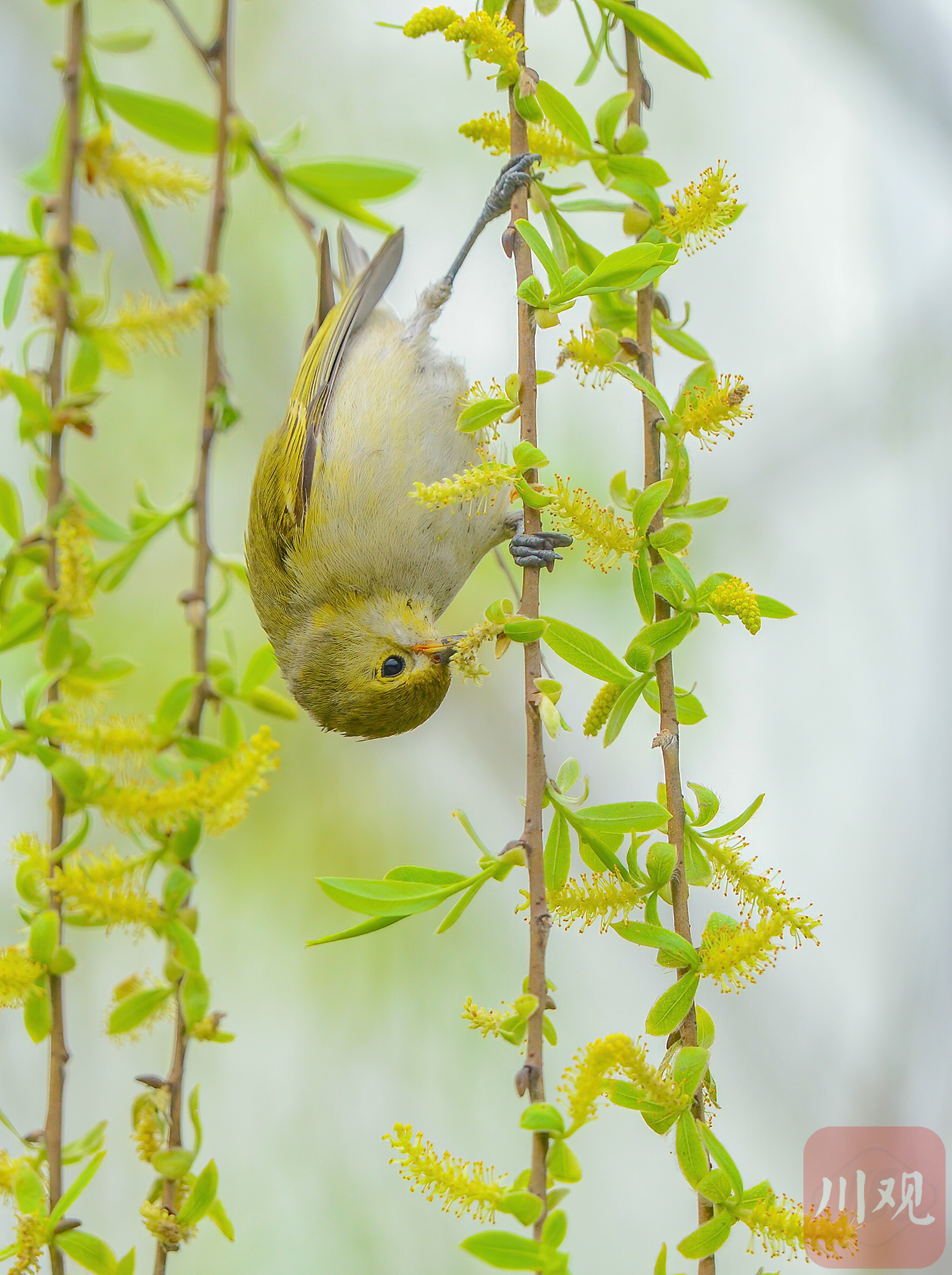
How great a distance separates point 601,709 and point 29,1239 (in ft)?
2.50

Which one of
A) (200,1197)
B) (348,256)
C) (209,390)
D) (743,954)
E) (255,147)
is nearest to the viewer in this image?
(743,954)

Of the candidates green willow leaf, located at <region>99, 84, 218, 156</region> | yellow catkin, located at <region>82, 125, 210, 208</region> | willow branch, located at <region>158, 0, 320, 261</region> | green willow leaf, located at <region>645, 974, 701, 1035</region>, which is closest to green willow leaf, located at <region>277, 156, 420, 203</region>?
willow branch, located at <region>158, 0, 320, 261</region>

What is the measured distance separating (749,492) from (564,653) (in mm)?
2227

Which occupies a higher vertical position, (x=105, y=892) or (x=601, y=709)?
(x=601, y=709)

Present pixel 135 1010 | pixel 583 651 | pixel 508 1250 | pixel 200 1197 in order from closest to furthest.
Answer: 1. pixel 508 1250
2. pixel 583 651
3. pixel 200 1197
4. pixel 135 1010

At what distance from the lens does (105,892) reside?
1186 mm

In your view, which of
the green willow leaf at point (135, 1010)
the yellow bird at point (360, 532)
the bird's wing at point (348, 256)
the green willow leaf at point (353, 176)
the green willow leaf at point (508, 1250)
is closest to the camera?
the green willow leaf at point (508, 1250)

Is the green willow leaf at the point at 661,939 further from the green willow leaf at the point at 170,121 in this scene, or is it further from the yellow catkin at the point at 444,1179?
the green willow leaf at the point at 170,121

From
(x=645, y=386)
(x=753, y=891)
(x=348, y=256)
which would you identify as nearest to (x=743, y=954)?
(x=753, y=891)

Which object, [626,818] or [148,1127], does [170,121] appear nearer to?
[626,818]

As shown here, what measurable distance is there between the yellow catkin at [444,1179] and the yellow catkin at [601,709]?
0.39 meters

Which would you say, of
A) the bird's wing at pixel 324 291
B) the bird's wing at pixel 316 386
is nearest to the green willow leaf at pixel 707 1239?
the bird's wing at pixel 316 386

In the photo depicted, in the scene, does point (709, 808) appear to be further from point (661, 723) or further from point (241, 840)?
point (241, 840)

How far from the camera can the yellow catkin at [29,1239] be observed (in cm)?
110
